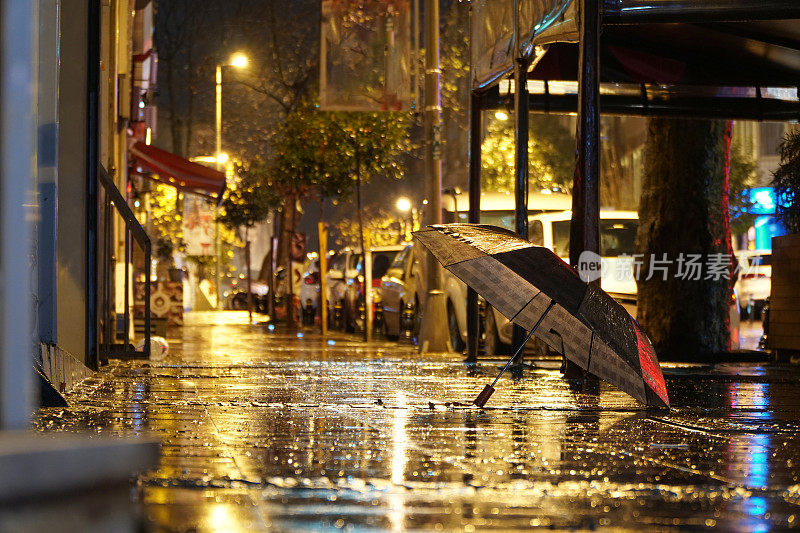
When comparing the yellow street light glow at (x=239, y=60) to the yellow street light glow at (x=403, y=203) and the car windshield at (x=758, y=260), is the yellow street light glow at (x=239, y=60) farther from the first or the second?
the yellow street light glow at (x=403, y=203)

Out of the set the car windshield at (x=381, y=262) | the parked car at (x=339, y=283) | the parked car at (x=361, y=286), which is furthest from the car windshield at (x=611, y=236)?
the parked car at (x=339, y=283)

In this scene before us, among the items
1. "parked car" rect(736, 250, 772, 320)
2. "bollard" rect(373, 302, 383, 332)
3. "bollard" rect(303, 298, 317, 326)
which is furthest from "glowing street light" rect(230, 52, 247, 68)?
"parked car" rect(736, 250, 772, 320)

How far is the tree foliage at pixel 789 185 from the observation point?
14109 mm

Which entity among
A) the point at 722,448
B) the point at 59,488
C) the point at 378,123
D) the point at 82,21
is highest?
the point at 378,123

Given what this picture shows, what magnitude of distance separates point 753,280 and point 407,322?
1284 centimetres

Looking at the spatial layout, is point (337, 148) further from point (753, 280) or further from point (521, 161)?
point (521, 161)

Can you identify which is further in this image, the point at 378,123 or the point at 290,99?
the point at 290,99

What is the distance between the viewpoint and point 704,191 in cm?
1401

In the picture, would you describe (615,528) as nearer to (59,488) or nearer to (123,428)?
(59,488)

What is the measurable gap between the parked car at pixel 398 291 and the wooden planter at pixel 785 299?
22.4ft

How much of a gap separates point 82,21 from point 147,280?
2862mm

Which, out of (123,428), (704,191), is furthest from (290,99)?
(123,428)

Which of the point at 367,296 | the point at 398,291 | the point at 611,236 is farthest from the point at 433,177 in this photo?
the point at 398,291

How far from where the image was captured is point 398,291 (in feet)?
67.6
